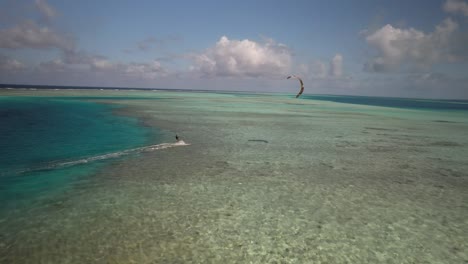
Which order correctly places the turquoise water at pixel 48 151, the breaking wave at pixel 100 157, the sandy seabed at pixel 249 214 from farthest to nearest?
the breaking wave at pixel 100 157 < the turquoise water at pixel 48 151 < the sandy seabed at pixel 249 214

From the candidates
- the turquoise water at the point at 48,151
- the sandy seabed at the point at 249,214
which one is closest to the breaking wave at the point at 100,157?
the turquoise water at the point at 48,151

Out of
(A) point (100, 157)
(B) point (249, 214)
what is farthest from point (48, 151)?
(B) point (249, 214)

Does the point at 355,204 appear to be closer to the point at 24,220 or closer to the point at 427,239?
the point at 427,239

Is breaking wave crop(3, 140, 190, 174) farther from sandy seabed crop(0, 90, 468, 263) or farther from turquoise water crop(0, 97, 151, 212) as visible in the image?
sandy seabed crop(0, 90, 468, 263)

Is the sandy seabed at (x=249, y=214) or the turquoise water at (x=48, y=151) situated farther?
the turquoise water at (x=48, y=151)

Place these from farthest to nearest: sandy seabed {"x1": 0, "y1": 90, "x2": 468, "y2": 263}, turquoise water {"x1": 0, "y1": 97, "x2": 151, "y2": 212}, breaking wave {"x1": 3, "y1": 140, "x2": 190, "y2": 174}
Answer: breaking wave {"x1": 3, "y1": 140, "x2": 190, "y2": 174} → turquoise water {"x1": 0, "y1": 97, "x2": 151, "y2": 212} → sandy seabed {"x1": 0, "y1": 90, "x2": 468, "y2": 263}

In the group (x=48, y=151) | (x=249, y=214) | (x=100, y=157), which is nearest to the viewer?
(x=249, y=214)

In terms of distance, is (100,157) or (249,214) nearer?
(249,214)

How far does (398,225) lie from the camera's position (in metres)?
7.83

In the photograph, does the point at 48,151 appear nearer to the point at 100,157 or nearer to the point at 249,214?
the point at 100,157

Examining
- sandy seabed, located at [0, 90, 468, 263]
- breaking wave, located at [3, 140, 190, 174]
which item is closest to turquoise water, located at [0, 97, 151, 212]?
breaking wave, located at [3, 140, 190, 174]

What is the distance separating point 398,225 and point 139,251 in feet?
20.6

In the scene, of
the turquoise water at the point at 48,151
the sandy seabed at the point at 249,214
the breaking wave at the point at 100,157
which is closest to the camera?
the sandy seabed at the point at 249,214

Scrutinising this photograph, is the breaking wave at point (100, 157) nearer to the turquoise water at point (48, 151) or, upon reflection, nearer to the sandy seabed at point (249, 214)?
the turquoise water at point (48, 151)
